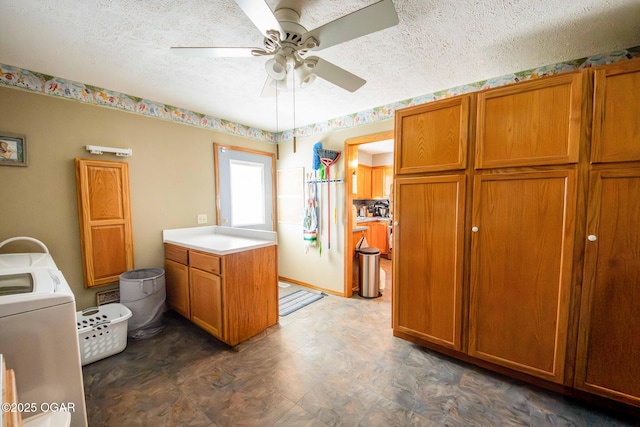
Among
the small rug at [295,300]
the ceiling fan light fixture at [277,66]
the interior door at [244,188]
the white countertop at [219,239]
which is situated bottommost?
the small rug at [295,300]

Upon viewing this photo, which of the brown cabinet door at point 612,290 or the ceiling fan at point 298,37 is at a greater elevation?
the ceiling fan at point 298,37

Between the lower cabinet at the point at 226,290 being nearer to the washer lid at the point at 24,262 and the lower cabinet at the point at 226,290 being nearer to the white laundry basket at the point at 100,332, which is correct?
the white laundry basket at the point at 100,332

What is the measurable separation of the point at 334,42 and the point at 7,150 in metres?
2.54

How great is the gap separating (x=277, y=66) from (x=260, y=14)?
1.04 ft

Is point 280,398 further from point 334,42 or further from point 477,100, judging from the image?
point 477,100

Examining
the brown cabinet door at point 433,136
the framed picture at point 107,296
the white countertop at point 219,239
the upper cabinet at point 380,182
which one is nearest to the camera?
the brown cabinet door at point 433,136

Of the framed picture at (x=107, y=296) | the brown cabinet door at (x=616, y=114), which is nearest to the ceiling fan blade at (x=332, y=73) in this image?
the brown cabinet door at (x=616, y=114)

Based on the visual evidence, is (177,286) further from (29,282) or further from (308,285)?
(308,285)

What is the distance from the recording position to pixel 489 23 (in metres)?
1.49

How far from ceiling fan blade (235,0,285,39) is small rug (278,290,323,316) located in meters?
2.57

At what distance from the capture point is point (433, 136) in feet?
6.36

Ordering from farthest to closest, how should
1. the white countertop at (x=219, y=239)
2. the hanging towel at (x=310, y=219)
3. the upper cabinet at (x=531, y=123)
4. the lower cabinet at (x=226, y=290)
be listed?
the hanging towel at (x=310, y=219)
the white countertop at (x=219, y=239)
the lower cabinet at (x=226, y=290)
the upper cabinet at (x=531, y=123)

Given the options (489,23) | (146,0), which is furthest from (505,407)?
(146,0)

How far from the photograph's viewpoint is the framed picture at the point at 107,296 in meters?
2.40
